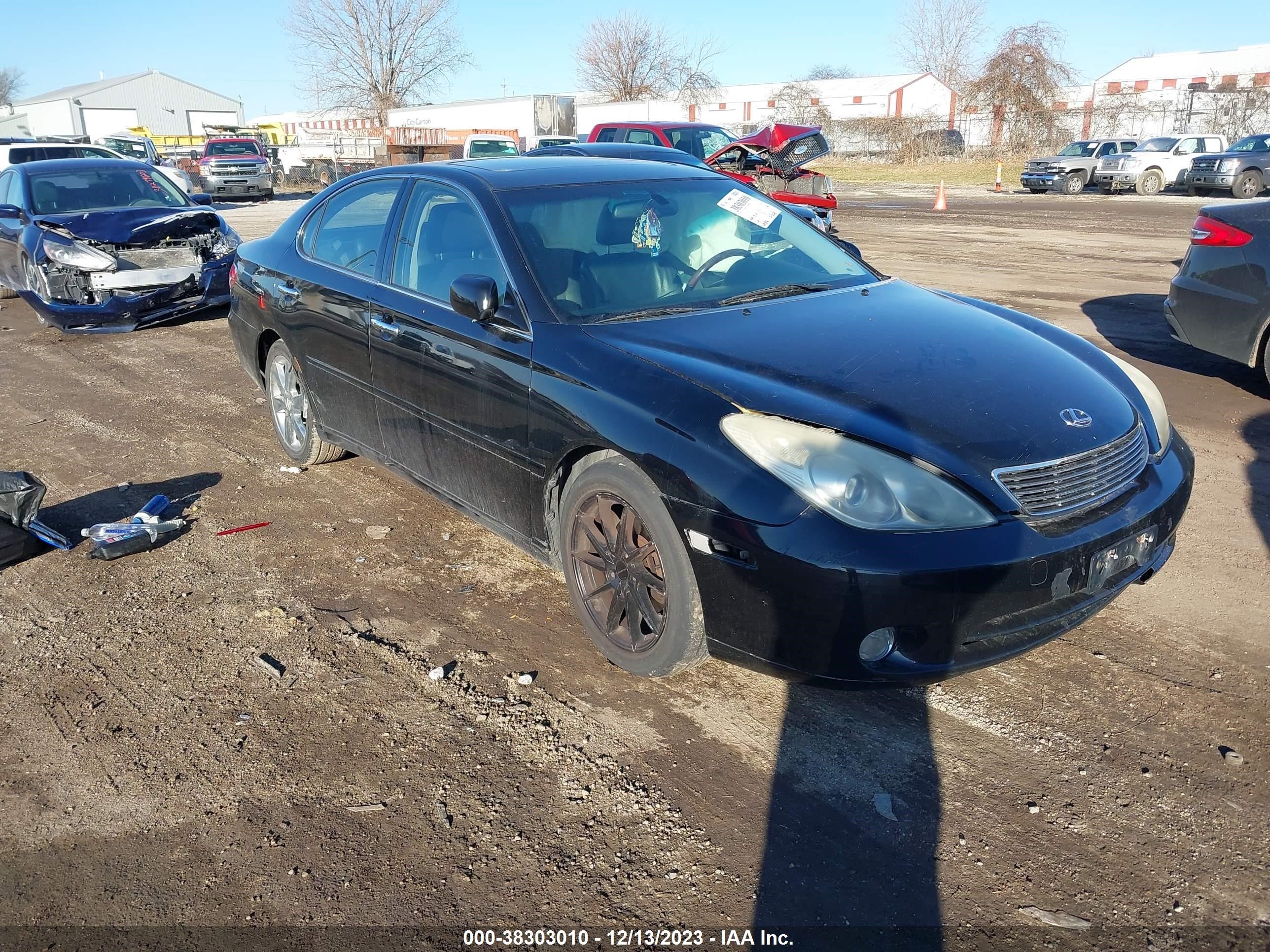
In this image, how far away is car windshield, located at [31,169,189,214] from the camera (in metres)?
10.2

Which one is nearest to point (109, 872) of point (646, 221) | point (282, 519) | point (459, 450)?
point (459, 450)

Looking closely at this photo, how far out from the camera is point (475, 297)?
359 cm

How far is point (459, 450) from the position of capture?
3955 millimetres

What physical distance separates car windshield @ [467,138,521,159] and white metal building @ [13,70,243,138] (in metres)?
54.1

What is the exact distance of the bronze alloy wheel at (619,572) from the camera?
10.4 feet

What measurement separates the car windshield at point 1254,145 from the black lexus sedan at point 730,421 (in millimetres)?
24996

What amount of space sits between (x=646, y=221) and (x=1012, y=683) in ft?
7.39

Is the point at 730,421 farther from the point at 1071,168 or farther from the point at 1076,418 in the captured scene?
the point at 1071,168

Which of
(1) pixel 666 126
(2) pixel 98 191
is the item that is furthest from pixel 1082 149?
(2) pixel 98 191

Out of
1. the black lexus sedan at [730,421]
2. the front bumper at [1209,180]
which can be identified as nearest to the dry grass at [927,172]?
the front bumper at [1209,180]

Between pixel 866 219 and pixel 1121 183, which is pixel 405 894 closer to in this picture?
pixel 866 219

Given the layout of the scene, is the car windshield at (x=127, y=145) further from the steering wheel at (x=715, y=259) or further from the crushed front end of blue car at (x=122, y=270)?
the steering wheel at (x=715, y=259)

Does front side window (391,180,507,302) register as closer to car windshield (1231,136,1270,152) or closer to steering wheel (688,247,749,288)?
steering wheel (688,247,749,288)

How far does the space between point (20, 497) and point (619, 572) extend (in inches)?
116
